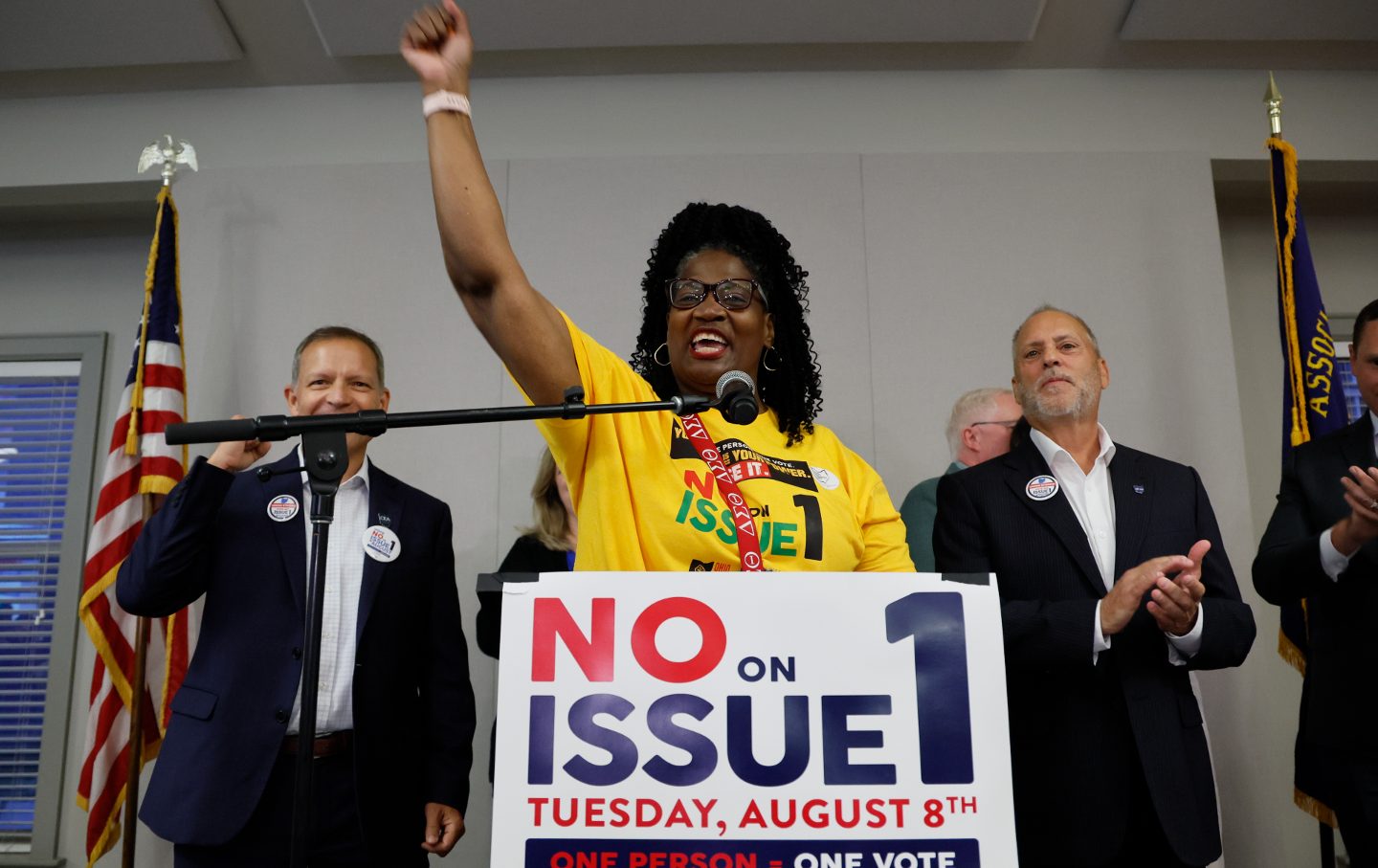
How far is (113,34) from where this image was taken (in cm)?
383

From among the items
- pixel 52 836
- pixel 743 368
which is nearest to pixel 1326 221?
pixel 743 368

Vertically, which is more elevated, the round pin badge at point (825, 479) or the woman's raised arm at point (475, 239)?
the woman's raised arm at point (475, 239)

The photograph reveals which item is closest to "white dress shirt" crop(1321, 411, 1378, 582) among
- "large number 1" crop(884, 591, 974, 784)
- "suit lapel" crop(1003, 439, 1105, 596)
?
"suit lapel" crop(1003, 439, 1105, 596)

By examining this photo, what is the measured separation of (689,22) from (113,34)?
2185 millimetres

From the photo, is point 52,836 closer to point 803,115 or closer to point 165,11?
point 165,11

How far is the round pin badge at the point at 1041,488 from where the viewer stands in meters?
2.33

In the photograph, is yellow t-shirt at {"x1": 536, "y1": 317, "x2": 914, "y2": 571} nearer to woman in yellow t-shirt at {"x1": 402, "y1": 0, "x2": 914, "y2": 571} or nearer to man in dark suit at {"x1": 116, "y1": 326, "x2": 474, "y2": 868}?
woman in yellow t-shirt at {"x1": 402, "y1": 0, "x2": 914, "y2": 571}

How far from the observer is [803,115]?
4.16m

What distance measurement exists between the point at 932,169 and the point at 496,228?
9.93 feet

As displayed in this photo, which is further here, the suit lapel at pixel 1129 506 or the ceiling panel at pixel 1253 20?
the ceiling panel at pixel 1253 20

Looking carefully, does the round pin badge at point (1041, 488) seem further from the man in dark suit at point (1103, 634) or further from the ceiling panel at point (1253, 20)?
the ceiling panel at point (1253, 20)

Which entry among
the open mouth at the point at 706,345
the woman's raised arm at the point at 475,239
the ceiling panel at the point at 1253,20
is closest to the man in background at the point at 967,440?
the ceiling panel at the point at 1253,20

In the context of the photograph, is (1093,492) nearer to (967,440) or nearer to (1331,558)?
(1331,558)

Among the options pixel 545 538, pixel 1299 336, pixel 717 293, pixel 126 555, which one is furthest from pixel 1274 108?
pixel 126 555
